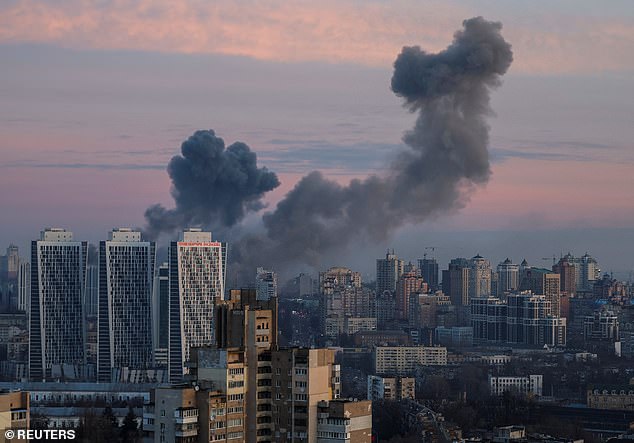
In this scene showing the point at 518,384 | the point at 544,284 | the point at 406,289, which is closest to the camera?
the point at 518,384

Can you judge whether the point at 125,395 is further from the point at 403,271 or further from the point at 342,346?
the point at 403,271

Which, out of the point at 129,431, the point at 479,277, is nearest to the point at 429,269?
the point at 479,277

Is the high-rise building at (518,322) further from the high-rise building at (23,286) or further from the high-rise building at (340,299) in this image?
the high-rise building at (23,286)

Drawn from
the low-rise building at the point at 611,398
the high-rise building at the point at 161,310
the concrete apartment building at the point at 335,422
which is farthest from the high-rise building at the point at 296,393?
the high-rise building at the point at 161,310

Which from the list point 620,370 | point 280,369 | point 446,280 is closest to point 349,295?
point 446,280

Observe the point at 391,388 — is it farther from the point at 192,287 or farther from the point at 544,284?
the point at 544,284

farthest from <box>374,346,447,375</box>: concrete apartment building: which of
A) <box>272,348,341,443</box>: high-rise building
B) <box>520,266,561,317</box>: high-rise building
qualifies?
<box>272,348,341,443</box>: high-rise building
